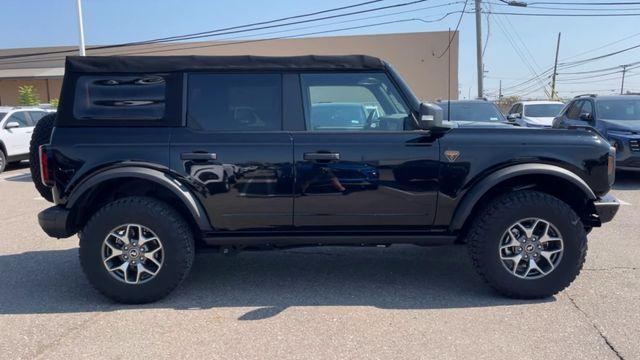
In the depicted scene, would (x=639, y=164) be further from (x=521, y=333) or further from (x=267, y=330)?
(x=267, y=330)

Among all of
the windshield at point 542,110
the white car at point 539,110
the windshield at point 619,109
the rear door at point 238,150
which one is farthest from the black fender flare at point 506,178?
the windshield at point 542,110

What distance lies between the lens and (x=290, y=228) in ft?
14.8

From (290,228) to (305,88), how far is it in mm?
1161

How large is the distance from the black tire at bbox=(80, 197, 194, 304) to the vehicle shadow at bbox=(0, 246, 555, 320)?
0.49ft

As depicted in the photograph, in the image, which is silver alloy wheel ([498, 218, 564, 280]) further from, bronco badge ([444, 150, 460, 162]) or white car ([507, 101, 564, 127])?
white car ([507, 101, 564, 127])

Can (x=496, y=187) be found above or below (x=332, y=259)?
above

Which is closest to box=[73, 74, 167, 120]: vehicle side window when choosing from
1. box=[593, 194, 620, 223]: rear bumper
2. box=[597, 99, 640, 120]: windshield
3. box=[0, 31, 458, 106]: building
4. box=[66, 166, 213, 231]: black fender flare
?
box=[66, 166, 213, 231]: black fender flare

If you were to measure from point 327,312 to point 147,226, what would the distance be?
5.20ft

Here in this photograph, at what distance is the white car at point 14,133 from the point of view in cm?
1394

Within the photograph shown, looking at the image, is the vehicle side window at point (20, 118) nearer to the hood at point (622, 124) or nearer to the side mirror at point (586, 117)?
the side mirror at point (586, 117)

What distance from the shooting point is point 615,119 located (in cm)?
1120

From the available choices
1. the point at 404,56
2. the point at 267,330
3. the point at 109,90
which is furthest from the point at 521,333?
the point at 404,56

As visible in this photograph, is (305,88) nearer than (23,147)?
Yes

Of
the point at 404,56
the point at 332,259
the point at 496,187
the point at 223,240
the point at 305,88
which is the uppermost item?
the point at 404,56
